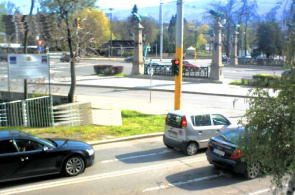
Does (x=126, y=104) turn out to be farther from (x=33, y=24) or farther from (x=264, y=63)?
(x=264, y=63)

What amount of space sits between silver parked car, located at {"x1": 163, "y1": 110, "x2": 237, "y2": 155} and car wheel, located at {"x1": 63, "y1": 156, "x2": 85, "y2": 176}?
3262 millimetres

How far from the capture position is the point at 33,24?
53.6 feet

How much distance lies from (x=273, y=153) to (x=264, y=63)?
6316cm

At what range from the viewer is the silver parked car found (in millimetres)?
10172

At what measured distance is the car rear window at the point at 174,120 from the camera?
406 inches

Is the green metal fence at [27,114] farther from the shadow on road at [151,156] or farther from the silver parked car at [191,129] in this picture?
the silver parked car at [191,129]

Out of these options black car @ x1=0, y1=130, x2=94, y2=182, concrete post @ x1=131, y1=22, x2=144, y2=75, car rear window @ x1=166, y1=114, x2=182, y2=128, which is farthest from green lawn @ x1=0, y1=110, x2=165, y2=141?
concrete post @ x1=131, y1=22, x2=144, y2=75

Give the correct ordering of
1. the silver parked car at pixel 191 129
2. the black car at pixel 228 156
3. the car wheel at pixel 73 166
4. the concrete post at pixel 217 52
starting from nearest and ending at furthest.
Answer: the black car at pixel 228 156, the car wheel at pixel 73 166, the silver parked car at pixel 191 129, the concrete post at pixel 217 52

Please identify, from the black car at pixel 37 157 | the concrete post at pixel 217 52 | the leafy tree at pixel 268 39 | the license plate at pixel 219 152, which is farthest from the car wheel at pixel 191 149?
the leafy tree at pixel 268 39

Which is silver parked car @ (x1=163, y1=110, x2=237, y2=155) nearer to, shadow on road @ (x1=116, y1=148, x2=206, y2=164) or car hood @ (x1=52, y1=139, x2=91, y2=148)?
shadow on road @ (x1=116, y1=148, x2=206, y2=164)

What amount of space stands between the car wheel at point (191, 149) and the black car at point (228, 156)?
147cm

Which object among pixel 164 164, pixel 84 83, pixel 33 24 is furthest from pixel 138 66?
pixel 164 164

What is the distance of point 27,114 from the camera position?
14.0m

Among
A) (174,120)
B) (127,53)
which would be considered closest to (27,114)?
(174,120)
